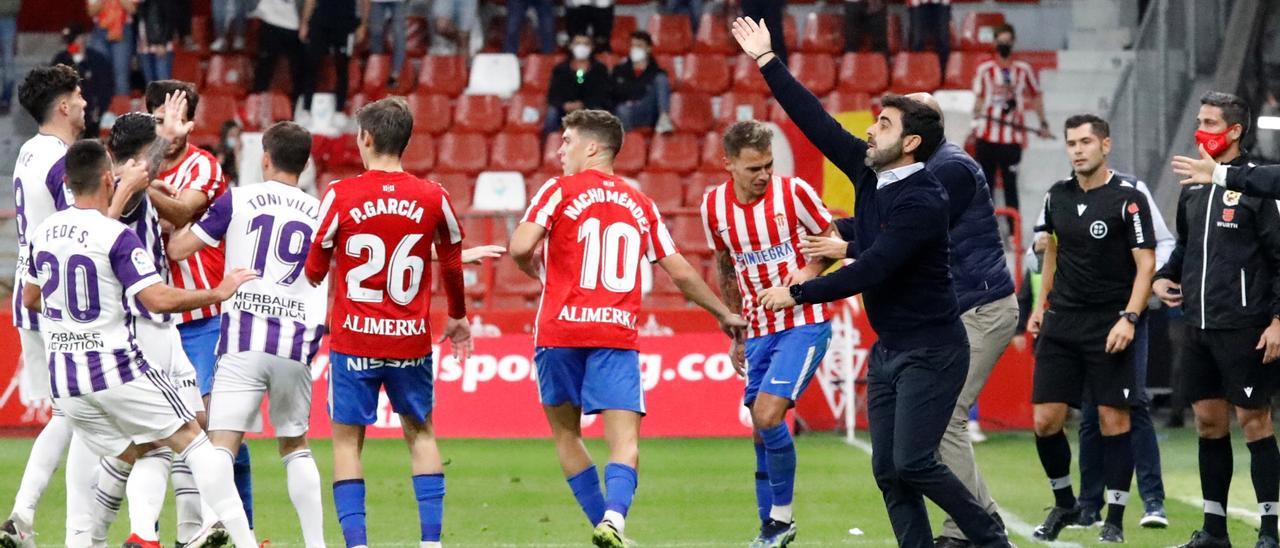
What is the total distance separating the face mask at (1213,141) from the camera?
793cm

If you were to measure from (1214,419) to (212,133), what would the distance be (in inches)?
565

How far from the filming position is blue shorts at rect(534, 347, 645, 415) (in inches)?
291

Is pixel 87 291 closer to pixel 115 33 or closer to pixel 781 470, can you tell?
pixel 781 470

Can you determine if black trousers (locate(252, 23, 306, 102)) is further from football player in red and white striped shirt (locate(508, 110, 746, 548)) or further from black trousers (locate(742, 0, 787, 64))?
football player in red and white striped shirt (locate(508, 110, 746, 548))

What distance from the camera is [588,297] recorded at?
740 centimetres

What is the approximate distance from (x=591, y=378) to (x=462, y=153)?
12.4 m

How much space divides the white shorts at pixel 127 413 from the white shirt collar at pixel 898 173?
10.3 feet

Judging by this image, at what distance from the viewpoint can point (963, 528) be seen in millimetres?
6434

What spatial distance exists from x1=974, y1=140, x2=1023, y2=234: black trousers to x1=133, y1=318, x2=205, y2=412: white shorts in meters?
12.6

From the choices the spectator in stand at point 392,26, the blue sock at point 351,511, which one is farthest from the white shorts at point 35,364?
the spectator in stand at point 392,26

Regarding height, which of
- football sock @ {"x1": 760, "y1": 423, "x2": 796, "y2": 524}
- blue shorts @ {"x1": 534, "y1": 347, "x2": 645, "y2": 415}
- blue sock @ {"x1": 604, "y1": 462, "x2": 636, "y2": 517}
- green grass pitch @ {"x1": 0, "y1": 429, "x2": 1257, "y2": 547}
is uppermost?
blue shorts @ {"x1": 534, "y1": 347, "x2": 645, "y2": 415}

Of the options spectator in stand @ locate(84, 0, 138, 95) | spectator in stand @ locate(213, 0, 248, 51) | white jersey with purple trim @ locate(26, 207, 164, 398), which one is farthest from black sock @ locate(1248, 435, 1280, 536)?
spectator in stand @ locate(213, 0, 248, 51)

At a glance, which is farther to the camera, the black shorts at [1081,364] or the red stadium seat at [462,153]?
the red stadium seat at [462,153]

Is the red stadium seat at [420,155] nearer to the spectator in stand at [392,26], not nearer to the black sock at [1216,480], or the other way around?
the spectator in stand at [392,26]
